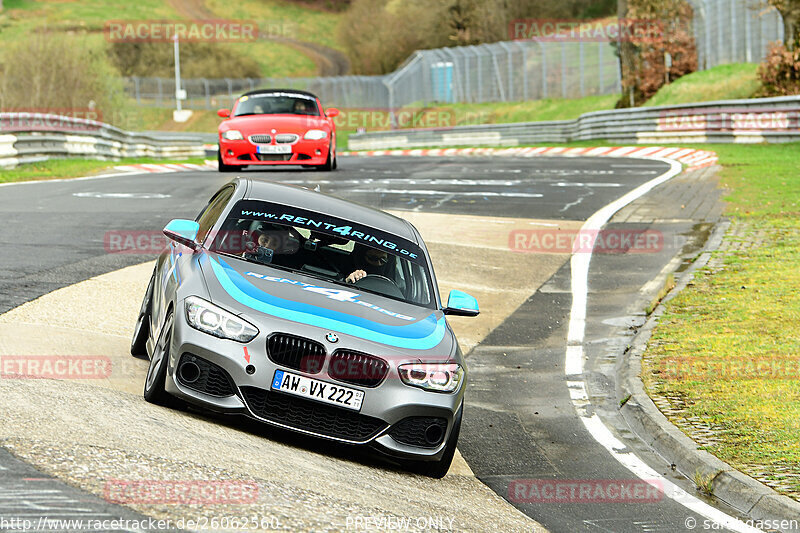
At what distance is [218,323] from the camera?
6.42 meters

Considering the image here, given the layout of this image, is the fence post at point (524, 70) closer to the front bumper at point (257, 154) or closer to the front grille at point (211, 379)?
the front bumper at point (257, 154)

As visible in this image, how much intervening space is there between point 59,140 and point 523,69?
1423 inches

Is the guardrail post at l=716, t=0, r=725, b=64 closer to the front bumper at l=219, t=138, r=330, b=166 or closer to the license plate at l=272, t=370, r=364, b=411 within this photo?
the front bumper at l=219, t=138, r=330, b=166

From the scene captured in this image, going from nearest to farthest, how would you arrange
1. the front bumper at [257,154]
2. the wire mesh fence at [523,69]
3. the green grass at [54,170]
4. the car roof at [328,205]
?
the car roof at [328,205] → the front bumper at [257,154] → the green grass at [54,170] → the wire mesh fence at [523,69]

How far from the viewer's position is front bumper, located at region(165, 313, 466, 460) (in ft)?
20.8

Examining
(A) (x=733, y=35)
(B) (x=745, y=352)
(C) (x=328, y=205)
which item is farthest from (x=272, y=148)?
(A) (x=733, y=35)

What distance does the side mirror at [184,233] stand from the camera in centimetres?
753

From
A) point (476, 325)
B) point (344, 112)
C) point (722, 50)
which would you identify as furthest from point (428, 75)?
point (476, 325)

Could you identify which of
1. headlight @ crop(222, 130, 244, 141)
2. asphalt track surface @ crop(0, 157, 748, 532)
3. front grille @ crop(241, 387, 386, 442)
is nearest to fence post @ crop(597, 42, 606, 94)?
asphalt track surface @ crop(0, 157, 748, 532)

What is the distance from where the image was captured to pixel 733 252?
577 inches

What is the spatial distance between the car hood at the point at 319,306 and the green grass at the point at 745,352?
2.21 metres

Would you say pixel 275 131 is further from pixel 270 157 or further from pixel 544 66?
pixel 544 66

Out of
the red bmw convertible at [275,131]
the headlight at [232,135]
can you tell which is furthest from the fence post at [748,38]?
Result: the headlight at [232,135]

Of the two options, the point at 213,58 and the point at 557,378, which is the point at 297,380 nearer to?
the point at 557,378
